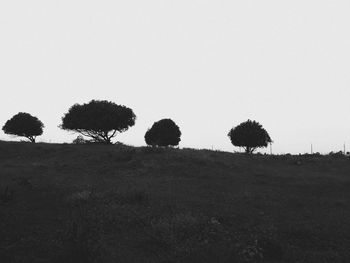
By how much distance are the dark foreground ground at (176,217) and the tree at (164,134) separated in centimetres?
3247

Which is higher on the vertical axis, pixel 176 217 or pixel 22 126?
pixel 22 126

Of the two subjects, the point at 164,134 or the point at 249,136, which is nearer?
the point at 249,136

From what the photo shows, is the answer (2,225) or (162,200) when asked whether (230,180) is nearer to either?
(162,200)

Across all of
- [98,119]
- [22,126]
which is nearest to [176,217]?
[98,119]

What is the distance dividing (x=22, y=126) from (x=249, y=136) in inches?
1658

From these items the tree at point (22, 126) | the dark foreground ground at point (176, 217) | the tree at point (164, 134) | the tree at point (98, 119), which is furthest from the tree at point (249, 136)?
the tree at point (22, 126)

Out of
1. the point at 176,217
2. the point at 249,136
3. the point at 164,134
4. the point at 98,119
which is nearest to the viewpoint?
the point at 176,217

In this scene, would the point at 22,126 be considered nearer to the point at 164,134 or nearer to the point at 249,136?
the point at 164,134

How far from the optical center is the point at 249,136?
62219 mm

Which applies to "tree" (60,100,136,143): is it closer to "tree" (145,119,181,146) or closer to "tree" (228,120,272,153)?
"tree" (145,119,181,146)

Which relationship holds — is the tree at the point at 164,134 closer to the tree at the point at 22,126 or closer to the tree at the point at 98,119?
the tree at the point at 98,119

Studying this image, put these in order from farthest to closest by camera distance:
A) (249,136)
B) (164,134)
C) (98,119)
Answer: (164,134) < (249,136) < (98,119)

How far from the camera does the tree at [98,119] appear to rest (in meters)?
56.8

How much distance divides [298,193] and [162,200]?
990 cm
